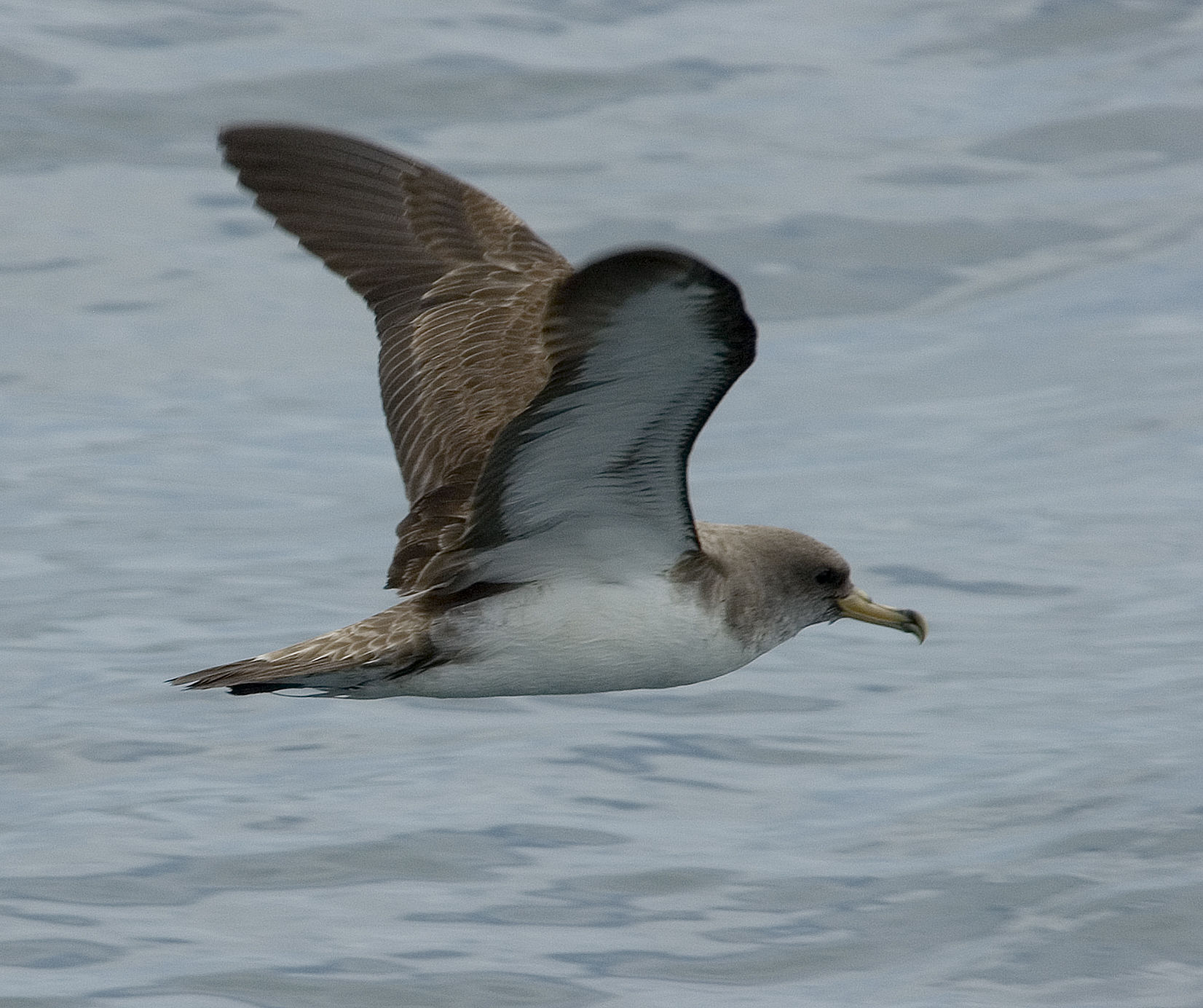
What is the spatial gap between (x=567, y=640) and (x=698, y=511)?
7.57 m

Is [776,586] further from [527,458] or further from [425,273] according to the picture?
[425,273]

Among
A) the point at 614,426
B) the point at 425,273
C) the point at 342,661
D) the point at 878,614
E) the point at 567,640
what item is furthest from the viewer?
the point at 425,273

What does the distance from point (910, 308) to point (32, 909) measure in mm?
9897

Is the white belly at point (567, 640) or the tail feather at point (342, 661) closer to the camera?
the tail feather at point (342, 661)

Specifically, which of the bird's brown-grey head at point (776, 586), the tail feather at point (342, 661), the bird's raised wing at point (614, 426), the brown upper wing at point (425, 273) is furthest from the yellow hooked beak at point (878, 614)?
the tail feather at point (342, 661)

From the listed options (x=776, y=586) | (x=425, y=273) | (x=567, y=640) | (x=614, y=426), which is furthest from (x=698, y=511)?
(x=614, y=426)

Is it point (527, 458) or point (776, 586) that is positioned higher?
point (527, 458)

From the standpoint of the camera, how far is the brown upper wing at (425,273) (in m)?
8.59

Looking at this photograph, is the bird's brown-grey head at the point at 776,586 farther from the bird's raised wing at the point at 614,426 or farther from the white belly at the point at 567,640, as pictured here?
the bird's raised wing at the point at 614,426

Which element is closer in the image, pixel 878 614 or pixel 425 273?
pixel 878 614

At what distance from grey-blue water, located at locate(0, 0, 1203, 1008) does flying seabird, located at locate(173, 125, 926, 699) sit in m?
2.46

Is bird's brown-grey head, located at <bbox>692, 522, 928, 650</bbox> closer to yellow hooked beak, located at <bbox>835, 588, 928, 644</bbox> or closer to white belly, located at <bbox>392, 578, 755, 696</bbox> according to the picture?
yellow hooked beak, located at <bbox>835, 588, 928, 644</bbox>

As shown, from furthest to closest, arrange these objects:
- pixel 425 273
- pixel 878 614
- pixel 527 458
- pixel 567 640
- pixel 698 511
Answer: pixel 698 511, pixel 425 273, pixel 878 614, pixel 567 640, pixel 527 458

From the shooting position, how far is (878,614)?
8.89 meters
